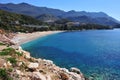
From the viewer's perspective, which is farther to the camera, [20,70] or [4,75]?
[20,70]

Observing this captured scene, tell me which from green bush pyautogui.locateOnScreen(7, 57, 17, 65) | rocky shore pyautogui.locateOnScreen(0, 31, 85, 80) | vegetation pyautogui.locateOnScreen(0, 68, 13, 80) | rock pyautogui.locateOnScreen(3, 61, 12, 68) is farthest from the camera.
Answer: green bush pyautogui.locateOnScreen(7, 57, 17, 65)

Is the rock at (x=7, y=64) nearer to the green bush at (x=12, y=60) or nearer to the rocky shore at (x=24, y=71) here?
the rocky shore at (x=24, y=71)

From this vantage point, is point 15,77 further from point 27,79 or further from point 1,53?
point 1,53

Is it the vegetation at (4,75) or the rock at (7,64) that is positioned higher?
the rock at (7,64)

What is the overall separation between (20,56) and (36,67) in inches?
139

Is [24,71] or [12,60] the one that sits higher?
[12,60]

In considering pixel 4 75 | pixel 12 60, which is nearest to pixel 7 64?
pixel 12 60

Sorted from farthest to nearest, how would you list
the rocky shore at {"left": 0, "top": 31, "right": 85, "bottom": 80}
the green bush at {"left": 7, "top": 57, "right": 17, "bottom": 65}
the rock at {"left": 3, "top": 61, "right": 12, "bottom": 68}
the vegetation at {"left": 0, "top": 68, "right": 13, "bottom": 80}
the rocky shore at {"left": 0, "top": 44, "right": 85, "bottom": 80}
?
1. the green bush at {"left": 7, "top": 57, "right": 17, "bottom": 65}
2. the rock at {"left": 3, "top": 61, "right": 12, "bottom": 68}
3. the rocky shore at {"left": 0, "top": 44, "right": 85, "bottom": 80}
4. the rocky shore at {"left": 0, "top": 31, "right": 85, "bottom": 80}
5. the vegetation at {"left": 0, "top": 68, "right": 13, "bottom": 80}

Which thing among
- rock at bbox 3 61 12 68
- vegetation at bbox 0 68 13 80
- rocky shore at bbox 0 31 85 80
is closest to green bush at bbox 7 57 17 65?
rocky shore at bbox 0 31 85 80

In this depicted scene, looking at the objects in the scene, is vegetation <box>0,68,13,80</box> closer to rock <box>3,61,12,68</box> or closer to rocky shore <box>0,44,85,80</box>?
rocky shore <box>0,44,85,80</box>

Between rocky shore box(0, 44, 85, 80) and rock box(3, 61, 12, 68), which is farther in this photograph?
rock box(3, 61, 12, 68)

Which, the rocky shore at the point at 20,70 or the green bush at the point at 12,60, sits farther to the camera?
the green bush at the point at 12,60

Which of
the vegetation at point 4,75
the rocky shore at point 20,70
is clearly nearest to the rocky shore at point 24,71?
the rocky shore at point 20,70

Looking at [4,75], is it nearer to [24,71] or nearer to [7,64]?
[7,64]
